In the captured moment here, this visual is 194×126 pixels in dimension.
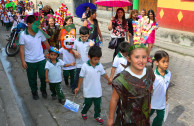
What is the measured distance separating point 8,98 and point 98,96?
2.15 metres

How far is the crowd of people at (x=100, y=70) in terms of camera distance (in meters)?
2.21

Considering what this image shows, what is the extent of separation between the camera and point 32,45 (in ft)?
13.9

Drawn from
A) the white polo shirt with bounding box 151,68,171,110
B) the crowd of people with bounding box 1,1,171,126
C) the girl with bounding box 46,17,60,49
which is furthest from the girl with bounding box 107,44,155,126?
the girl with bounding box 46,17,60,49

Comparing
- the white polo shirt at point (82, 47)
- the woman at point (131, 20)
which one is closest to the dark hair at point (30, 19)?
the white polo shirt at point (82, 47)

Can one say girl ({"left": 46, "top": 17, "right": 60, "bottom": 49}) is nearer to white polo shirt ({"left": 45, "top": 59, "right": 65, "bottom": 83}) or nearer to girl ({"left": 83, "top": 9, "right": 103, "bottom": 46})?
girl ({"left": 83, "top": 9, "right": 103, "bottom": 46})

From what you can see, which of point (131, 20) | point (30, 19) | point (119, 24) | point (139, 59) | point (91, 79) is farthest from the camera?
point (131, 20)

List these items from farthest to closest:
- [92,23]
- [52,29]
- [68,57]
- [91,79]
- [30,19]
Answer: [52,29]
[92,23]
[68,57]
[30,19]
[91,79]

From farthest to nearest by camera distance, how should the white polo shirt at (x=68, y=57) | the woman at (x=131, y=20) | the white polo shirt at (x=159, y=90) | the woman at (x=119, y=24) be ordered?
the woman at (x=131, y=20), the woman at (x=119, y=24), the white polo shirt at (x=68, y=57), the white polo shirt at (x=159, y=90)

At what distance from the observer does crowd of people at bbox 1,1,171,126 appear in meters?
2.21

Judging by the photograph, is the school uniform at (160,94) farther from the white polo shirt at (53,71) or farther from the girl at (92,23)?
the girl at (92,23)

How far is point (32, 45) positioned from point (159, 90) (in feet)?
8.58

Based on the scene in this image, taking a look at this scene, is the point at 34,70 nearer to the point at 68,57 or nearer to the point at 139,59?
the point at 68,57

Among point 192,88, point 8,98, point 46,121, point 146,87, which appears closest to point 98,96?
point 46,121

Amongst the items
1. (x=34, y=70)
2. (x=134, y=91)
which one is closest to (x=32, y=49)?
(x=34, y=70)
